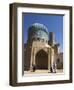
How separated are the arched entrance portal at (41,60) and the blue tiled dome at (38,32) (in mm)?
112

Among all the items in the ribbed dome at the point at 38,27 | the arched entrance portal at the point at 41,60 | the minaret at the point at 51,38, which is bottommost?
the arched entrance portal at the point at 41,60

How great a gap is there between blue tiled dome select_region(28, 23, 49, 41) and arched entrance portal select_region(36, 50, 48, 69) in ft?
0.37

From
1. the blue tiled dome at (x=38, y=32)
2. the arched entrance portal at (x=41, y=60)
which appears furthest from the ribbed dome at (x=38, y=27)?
the arched entrance portal at (x=41, y=60)

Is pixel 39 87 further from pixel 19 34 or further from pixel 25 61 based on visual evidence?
pixel 19 34

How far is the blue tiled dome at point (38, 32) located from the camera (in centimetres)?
201

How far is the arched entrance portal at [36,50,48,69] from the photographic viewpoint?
2.02 m

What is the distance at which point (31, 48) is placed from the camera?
2.01m

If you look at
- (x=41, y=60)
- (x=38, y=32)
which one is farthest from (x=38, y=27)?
(x=41, y=60)

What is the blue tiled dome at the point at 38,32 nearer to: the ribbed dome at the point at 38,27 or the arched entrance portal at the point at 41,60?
the ribbed dome at the point at 38,27

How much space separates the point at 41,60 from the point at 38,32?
0.69ft

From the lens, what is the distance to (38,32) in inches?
80.0

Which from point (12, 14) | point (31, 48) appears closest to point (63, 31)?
point (31, 48)

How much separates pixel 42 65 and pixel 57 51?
16 cm

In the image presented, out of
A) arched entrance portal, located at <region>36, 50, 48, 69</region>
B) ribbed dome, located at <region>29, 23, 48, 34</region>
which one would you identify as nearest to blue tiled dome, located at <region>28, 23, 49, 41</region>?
ribbed dome, located at <region>29, 23, 48, 34</region>
